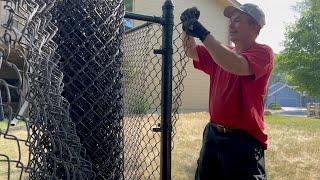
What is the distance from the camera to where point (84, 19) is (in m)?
1.77

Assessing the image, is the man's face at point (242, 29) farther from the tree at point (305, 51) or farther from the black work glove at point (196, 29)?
the tree at point (305, 51)

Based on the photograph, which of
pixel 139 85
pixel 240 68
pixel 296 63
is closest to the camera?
pixel 240 68

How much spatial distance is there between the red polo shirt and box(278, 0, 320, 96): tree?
22452 mm

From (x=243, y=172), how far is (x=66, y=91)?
1362mm

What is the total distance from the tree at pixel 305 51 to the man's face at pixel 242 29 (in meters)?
22.3

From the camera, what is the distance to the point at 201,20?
62.8ft

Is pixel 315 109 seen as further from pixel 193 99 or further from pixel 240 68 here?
pixel 240 68

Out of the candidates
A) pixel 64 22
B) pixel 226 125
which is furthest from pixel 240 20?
pixel 64 22

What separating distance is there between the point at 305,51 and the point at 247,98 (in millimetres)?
23431

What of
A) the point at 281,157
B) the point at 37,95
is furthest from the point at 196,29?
the point at 281,157

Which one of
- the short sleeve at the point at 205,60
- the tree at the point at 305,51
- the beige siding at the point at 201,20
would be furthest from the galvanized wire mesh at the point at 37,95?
the tree at the point at 305,51

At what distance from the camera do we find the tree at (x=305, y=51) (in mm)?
23672

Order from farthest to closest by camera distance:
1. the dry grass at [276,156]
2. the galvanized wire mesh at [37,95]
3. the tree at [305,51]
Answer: the tree at [305,51], the dry grass at [276,156], the galvanized wire mesh at [37,95]

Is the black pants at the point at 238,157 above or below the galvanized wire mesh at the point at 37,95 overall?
below
